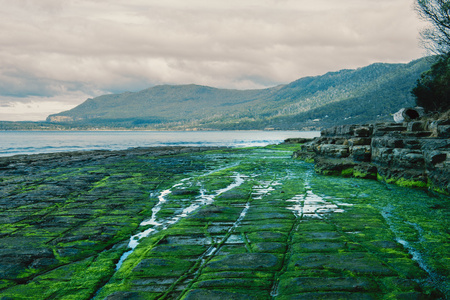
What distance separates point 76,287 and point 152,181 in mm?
12540

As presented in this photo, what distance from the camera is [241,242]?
24.3ft

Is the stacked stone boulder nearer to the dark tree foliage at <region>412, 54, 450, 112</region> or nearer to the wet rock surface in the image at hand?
the wet rock surface

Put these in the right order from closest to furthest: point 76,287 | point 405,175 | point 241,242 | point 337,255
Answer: point 76,287 → point 337,255 → point 241,242 → point 405,175

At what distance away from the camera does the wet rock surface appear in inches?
205

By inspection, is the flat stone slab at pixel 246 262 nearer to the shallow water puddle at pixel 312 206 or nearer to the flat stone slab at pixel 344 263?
the flat stone slab at pixel 344 263

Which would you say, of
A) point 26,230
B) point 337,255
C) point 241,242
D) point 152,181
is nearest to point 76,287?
point 241,242

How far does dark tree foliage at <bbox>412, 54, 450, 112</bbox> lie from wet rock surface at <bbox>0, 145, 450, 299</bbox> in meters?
25.0

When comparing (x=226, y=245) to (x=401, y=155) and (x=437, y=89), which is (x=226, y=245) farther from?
(x=437, y=89)

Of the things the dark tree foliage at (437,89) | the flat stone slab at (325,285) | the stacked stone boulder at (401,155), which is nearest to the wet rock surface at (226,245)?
the flat stone slab at (325,285)

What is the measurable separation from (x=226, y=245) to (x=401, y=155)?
11973mm

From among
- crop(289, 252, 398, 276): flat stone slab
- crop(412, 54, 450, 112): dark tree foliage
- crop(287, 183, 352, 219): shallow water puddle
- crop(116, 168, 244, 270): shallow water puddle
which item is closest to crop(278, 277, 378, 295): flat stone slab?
crop(289, 252, 398, 276): flat stone slab

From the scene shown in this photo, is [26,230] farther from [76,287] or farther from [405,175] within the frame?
[405,175]

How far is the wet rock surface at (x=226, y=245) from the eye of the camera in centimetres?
520

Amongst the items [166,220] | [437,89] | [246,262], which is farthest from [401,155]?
[437,89]
